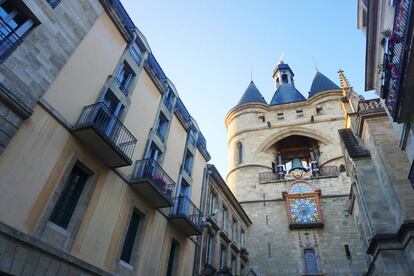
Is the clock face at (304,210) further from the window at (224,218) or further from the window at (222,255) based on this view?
the window at (222,255)

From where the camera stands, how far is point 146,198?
1018 centimetres

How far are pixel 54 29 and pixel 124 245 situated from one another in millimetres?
6408

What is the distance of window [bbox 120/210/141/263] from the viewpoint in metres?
8.96

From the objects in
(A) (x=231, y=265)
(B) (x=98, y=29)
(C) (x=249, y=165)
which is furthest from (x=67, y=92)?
(C) (x=249, y=165)

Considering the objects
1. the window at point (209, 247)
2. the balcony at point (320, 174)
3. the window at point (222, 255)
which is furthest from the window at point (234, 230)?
the balcony at point (320, 174)

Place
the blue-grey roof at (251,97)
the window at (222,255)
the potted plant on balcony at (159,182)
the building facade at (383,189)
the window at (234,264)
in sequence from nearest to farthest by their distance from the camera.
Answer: the building facade at (383,189) → the potted plant on balcony at (159,182) → the window at (222,255) → the window at (234,264) → the blue-grey roof at (251,97)

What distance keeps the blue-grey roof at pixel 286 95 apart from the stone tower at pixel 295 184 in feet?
9.79

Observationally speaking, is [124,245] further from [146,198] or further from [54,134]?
[54,134]

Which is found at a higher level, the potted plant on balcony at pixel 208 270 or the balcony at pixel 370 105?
the balcony at pixel 370 105

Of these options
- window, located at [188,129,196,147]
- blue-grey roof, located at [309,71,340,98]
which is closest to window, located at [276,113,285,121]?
blue-grey roof, located at [309,71,340,98]

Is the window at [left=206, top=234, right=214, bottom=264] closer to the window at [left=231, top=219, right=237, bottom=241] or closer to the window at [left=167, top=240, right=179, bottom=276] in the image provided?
the window at [left=167, top=240, right=179, bottom=276]

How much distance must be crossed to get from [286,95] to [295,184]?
17.8 metres

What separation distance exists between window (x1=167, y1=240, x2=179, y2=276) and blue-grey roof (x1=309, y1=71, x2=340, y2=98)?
83.5 ft

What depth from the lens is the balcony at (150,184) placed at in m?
9.48
